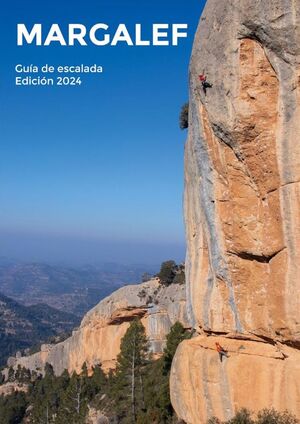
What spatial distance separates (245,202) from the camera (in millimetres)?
22609

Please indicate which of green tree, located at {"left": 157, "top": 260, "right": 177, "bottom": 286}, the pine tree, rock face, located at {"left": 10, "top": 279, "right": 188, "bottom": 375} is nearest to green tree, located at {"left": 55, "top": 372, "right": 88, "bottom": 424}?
the pine tree

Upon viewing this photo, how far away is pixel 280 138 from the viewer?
66.3ft

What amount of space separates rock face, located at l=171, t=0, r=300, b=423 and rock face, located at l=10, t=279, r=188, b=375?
3531cm

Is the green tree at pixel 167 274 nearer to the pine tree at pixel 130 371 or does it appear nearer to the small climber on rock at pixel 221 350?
the pine tree at pixel 130 371

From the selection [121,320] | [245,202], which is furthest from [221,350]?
[121,320]

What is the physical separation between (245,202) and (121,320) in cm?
5751

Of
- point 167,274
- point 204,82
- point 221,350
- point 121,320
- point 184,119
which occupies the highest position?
point 184,119

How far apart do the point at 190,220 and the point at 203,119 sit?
6800mm

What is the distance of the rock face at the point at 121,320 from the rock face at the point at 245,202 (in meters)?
35.3

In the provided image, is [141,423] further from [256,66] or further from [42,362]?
[42,362]

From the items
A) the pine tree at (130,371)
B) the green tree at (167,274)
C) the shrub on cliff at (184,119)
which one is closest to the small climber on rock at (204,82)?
the shrub on cliff at (184,119)

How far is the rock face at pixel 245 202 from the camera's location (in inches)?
784

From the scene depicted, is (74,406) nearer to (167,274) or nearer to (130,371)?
(130,371)

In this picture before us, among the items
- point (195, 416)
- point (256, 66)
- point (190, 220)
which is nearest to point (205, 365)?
point (195, 416)
